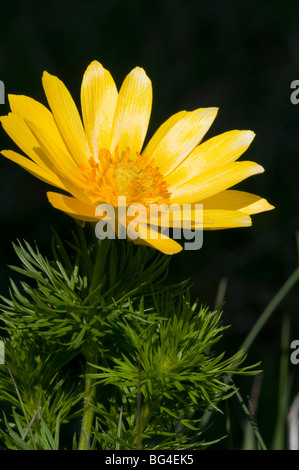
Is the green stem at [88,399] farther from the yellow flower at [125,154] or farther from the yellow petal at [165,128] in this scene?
the yellow petal at [165,128]

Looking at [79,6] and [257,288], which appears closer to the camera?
[257,288]

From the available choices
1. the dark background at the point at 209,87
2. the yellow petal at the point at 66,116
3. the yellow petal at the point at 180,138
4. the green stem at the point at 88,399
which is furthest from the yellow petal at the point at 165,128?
the dark background at the point at 209,87

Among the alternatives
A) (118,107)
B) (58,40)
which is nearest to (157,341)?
(118,107)

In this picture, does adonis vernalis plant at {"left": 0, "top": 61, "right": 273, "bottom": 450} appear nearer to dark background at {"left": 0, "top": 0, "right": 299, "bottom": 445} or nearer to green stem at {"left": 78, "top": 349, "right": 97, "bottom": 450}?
green stem at {"left": 78, "top": 349, "right": 97, "bottom": 450}

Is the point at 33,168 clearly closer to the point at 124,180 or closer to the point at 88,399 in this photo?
the point at 124,180

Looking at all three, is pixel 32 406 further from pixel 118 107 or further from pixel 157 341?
pixel 118 107

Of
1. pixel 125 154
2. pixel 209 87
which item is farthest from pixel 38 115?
pixel 209 87
